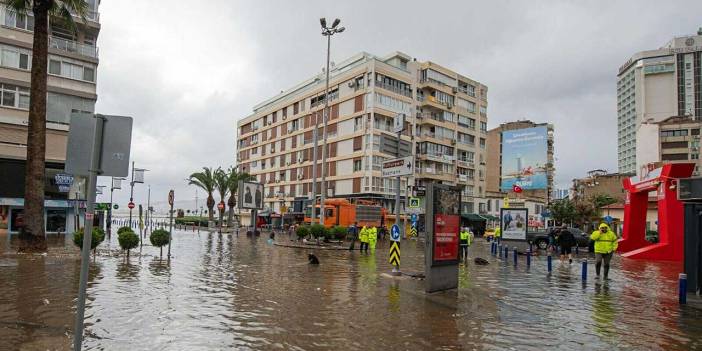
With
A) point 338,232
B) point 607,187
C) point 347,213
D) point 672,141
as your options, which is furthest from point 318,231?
point 672,141

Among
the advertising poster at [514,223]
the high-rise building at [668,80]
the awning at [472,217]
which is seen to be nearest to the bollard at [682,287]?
the advertising poster at [514,223]

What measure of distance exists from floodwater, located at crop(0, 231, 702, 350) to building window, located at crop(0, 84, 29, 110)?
20975 mm

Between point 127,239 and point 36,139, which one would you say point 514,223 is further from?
point 36,139

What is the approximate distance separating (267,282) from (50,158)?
27.0 meters

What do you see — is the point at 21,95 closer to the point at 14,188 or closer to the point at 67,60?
the point at 67,60

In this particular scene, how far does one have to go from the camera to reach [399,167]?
18.7m

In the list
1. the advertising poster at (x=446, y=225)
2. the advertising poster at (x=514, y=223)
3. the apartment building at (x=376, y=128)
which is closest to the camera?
the advertising poster at (x=446, y=225)

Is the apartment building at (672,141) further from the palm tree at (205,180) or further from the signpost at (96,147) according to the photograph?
the signpost at (96,147)

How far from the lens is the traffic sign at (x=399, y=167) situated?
59.3ft

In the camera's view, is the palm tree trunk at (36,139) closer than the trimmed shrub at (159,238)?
Yes

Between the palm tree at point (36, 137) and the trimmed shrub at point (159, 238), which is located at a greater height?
the palm tree at point (36, 137)

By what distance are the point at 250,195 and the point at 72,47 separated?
16344 mm

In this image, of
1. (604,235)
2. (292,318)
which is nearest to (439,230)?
(292,318)

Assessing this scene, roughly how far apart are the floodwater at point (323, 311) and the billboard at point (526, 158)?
98.5 ft
